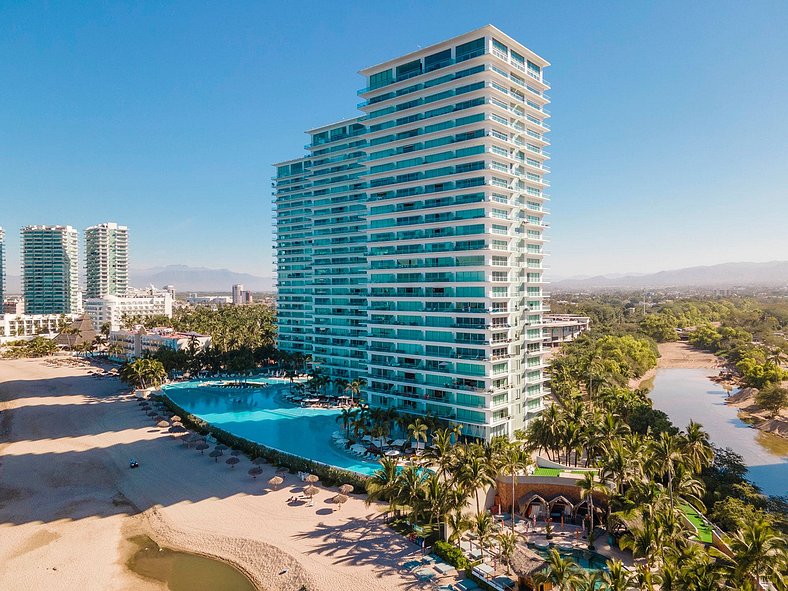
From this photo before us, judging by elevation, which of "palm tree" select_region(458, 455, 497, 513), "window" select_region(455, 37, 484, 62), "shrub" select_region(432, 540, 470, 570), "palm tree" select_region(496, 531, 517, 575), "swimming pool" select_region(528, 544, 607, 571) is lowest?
"swimming pool" select_region(528, 544, 607, 571)

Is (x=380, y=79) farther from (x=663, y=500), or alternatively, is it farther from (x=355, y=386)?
(x=663, y=500)

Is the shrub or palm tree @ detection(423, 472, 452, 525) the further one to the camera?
palm tree @ detection(423, 472, 452, 525)

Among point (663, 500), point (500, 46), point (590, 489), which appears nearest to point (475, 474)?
point (590, 489)

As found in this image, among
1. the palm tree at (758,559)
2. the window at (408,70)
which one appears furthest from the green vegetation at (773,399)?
the window at (408,70)

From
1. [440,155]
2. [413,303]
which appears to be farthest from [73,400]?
[440,155]

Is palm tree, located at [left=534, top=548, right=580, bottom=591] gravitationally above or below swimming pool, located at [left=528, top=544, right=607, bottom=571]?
above

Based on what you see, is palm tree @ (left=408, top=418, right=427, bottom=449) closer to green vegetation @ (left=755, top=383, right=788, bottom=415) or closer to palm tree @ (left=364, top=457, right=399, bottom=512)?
palm tree @ (left=364, top=457, right=399, bottom=512)

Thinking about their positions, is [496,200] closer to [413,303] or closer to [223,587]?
[413,303]

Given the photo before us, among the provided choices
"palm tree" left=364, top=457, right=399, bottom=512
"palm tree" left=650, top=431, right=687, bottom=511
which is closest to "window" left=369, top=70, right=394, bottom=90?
"palm tree" left=364, top=457, right=399, bottom=512

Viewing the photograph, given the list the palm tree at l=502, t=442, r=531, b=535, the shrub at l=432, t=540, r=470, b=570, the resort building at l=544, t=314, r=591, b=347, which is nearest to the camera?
the shrub at l=432, t=540, r=470, b=570
